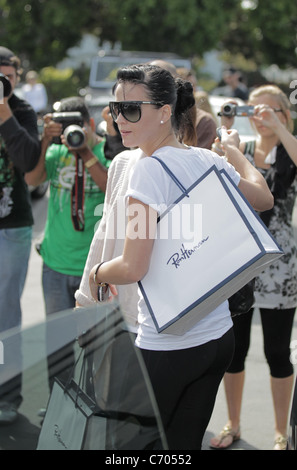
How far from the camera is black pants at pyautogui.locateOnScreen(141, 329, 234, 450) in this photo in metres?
2.19

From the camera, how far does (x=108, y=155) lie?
3.71 metres

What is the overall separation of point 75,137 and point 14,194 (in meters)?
0.64

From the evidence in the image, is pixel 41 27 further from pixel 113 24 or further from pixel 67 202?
pixel 67 202

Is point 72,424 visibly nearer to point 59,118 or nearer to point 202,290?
point 202,290

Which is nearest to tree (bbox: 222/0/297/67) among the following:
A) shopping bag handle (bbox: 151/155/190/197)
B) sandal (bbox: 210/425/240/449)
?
sandal (bbox: 210/425/240/449)

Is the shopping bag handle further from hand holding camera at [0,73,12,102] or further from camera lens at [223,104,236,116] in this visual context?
hand holding camera at [0,73,12,102]

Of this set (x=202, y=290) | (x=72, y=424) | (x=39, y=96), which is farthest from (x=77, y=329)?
(x=39, y=96)

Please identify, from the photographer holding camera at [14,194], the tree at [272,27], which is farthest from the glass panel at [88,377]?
the tree at [272,27]

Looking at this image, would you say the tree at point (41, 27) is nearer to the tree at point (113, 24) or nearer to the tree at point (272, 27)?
the tree at point (113, 24)

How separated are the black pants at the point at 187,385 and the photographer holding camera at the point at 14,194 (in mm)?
1772

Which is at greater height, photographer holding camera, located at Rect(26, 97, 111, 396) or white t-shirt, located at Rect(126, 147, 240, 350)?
white t-shirt, located at Rect(126, 147, 240, 350)

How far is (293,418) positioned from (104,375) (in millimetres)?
860

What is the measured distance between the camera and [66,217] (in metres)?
3.71

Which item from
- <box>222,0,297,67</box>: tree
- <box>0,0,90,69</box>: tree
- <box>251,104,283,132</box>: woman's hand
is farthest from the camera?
<box>222,0,297,67</box>: tree
